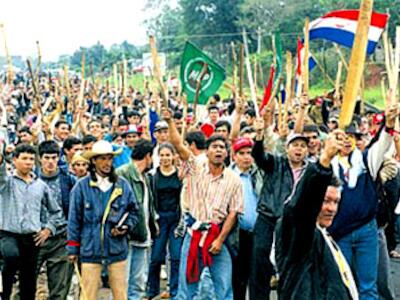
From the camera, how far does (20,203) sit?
741 cm

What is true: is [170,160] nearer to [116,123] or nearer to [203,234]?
[203,234]

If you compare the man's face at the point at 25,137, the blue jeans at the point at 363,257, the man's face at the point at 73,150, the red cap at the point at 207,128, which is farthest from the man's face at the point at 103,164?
the red cap at the point at 207,128

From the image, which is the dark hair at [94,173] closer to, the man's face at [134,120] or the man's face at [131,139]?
the man's face at [131,139]

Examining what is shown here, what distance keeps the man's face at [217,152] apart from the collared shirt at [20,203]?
5.38 feet

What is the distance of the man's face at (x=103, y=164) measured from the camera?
23.0 feet

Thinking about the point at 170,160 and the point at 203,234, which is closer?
the point at 203,234

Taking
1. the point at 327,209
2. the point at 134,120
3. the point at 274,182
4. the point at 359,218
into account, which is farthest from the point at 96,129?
the point at 327,209

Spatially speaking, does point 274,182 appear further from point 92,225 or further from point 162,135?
point 162,135

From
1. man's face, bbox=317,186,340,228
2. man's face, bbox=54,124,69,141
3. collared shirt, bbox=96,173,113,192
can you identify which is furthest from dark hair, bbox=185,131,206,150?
man's face, bbox=317,186,340,228

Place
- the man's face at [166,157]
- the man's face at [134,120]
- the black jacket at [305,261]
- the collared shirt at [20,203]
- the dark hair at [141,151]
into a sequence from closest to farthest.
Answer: the black jacket at [305,261] < the collared shirt at [20,203] < the dark hair at [141,151] < the man's face at [166,157] < the man's face at [134,120]

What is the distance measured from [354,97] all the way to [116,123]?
30.2 ft

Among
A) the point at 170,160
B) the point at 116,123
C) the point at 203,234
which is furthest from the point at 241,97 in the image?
the point at 116,123

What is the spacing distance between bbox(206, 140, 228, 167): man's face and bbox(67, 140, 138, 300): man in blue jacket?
807 millimetres

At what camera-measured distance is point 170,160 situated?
8.38m
